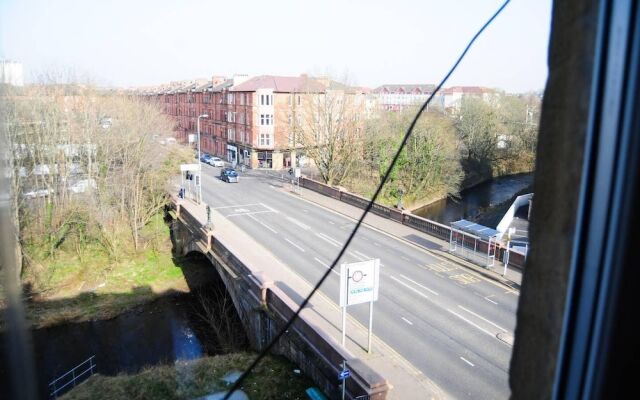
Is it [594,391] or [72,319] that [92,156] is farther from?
[594,391]

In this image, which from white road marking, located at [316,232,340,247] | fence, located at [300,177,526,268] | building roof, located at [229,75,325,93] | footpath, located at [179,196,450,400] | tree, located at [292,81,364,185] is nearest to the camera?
footpath, located at [179,196,450,400]

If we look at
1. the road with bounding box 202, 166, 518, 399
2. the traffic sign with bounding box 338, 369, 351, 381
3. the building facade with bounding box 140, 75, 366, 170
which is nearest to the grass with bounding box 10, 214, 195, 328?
the road with bounding box 202, 166, 518, 399

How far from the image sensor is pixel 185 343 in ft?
53.6

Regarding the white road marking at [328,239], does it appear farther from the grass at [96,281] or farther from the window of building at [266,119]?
the window of building at [266,119]

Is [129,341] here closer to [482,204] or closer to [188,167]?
[188,167]

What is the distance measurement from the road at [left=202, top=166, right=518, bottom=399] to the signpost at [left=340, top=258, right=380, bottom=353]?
128 centimetres

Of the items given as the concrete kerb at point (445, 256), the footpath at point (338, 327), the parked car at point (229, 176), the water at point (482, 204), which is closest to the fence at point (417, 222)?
the concrete kerb at point (445, 256)

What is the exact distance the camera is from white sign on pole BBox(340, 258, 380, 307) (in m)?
10.4

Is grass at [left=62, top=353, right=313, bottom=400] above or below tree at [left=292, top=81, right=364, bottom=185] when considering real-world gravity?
below

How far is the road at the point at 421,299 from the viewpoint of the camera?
10.0m

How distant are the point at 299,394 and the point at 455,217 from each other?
67.9ft

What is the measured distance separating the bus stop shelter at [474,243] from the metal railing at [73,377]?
11.4 meters

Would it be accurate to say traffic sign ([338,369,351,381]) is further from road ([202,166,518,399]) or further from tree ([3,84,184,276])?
tree ([3,84,184,276])

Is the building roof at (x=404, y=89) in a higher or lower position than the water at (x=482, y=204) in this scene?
higher
